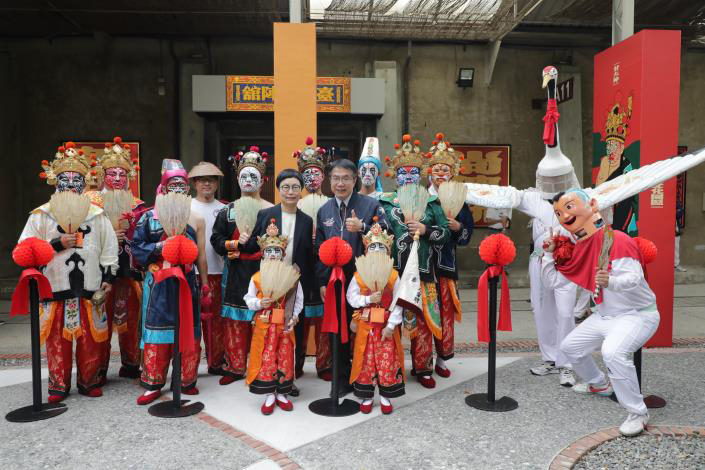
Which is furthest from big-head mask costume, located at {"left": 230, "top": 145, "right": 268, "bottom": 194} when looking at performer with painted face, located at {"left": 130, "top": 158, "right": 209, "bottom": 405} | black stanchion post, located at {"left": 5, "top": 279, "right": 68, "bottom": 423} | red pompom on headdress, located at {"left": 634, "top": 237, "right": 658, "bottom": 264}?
red pompom on headdress, located at {"left": 634, "top": 237, "right": 658, "bottom": 264}

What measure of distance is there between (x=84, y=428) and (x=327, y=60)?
7.41 metres

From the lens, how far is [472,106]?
9.34 meters

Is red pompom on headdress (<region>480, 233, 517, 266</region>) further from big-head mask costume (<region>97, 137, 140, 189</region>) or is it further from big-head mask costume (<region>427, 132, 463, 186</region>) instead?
big-head mask costume (<region>97, 137, 140, 189</region>)

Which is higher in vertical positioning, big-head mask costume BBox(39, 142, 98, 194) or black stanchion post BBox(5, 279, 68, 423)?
big-head mask costume BBox(39, 142, 98, 194)

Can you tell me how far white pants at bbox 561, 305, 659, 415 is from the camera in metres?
3.20

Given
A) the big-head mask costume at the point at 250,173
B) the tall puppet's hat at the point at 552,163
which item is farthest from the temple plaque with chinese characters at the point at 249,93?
the tall puppet's hat at the point at 552,163

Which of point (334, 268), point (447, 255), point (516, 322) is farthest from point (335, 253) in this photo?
point (516, 322)

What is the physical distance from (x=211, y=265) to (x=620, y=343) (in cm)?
306

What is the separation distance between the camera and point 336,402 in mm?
3502

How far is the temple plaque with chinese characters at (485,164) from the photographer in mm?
9328

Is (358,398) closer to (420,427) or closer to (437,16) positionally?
(420,427)

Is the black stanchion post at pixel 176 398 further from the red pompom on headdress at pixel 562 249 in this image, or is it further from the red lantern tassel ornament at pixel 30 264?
the red pompom on headdress at pixel 562 249

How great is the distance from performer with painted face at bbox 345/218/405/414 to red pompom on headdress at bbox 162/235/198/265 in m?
1.09

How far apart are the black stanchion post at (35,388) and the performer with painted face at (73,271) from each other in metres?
0.17
